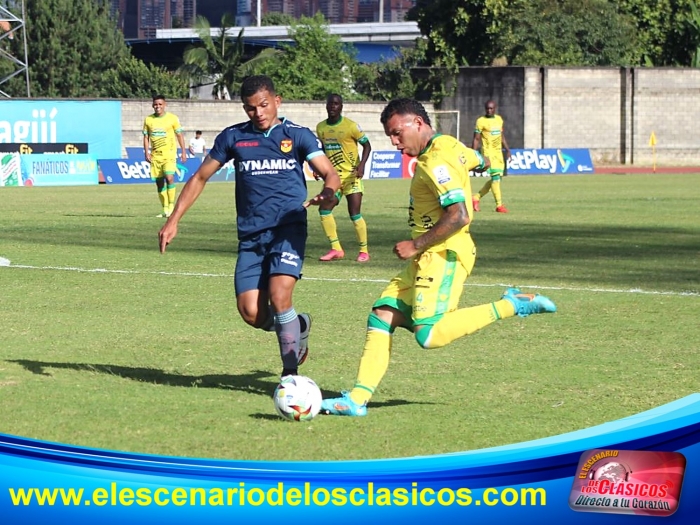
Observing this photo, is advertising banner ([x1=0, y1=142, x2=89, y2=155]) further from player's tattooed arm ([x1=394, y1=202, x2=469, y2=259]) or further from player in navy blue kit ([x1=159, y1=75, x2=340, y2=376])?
player's tattooed arm ([x1=394, y1=202, x2=469, y2=259])

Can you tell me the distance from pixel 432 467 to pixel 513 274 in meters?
9.97

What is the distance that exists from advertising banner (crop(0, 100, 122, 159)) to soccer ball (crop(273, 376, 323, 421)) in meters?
35.2

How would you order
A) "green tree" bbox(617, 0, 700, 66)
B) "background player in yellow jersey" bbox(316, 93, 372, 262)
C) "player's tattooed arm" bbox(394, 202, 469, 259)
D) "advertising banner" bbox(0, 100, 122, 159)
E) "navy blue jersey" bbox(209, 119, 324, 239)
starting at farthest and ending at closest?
1. "green tree" bbox(617, 0, 700, 66)
2. "advertising banner" bbox(0, 100, 122, 159)
3. "background player in yellow jersey" bbox(316, 93, 372, 262)
4. "navy blue jersey" bbox(209, 119, 324, 239)
5. "player's tattooed arm" bbox(394, 202, 469, 259)

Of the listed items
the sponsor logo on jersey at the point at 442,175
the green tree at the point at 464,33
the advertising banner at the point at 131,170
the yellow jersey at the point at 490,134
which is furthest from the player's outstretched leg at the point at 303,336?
the green tree at the point at 464,33

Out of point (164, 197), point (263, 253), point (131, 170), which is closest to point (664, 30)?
point (131, 170)

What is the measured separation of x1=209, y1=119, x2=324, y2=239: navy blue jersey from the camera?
8.20m

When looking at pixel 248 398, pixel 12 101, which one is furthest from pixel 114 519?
pixel 12 101

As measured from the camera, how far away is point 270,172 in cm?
820

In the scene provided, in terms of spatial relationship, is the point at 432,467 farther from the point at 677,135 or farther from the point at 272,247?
the point at 677,135

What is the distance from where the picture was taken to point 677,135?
56.8 m

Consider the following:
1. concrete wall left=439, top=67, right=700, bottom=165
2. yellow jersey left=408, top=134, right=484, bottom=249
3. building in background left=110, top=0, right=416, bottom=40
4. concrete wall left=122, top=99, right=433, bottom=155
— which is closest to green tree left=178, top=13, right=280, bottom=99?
concrete wall left=439, top=67, right=700, bottom=165

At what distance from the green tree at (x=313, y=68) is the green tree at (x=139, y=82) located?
5.82 m

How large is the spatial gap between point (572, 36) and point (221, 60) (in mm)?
23936

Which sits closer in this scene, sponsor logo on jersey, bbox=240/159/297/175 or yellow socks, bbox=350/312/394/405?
yellow socks, bbox=350/312/394/405
